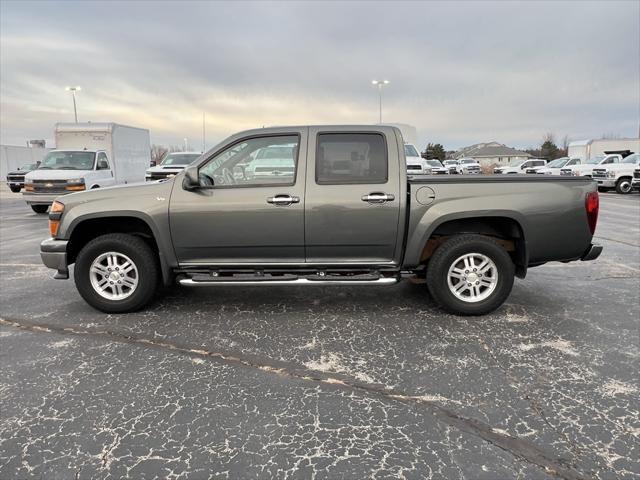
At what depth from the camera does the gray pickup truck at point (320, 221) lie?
4211 mm

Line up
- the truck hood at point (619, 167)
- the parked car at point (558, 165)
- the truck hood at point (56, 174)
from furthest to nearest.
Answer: the parked car at point (558, 165) < the truck hood at point (619, 167) < the truck hood at point (56, 174)

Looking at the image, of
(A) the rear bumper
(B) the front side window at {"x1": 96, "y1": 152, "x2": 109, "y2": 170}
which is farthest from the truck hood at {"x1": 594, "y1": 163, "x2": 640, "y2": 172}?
(B) the front side window at {"x1": 96, "y1": 152, "x2": 109, "y2": 170}

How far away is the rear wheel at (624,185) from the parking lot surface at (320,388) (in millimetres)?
20334

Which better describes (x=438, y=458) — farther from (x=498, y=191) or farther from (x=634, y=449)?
(x=498, y=191)

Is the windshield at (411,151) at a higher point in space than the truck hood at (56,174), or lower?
higher

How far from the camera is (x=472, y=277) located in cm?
434

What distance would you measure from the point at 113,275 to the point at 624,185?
79.4ft

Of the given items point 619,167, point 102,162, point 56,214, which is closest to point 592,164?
point 619,167

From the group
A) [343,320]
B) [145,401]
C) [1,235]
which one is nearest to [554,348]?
[343,320]

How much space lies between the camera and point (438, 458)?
7.70 feet

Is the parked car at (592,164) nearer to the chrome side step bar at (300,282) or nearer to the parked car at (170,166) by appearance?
the parked car at (170,166)

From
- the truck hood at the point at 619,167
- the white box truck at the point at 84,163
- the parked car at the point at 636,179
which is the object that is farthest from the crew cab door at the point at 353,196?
the truck hood at the point at 619,167

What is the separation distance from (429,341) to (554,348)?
1.01m

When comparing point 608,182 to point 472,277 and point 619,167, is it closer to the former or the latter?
point 619,167
